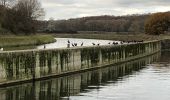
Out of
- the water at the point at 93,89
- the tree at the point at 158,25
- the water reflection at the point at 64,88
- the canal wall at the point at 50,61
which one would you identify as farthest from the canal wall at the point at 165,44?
the water reflection at the point at 64,88

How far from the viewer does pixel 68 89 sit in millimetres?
29672

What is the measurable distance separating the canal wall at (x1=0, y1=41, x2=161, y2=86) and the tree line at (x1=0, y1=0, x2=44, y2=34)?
200 feet

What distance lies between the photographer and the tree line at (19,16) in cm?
11362

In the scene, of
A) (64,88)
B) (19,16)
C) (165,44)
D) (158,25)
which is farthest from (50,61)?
(158,25)

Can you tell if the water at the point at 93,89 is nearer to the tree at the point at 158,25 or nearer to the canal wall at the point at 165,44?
the canal wall at the point at 165,44

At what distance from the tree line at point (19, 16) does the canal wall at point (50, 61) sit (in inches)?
2398

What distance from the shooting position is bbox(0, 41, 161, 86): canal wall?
101 ft

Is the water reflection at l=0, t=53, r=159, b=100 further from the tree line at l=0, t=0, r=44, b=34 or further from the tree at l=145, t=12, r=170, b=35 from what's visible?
the tree at l=145, t=12, r=170, b=35

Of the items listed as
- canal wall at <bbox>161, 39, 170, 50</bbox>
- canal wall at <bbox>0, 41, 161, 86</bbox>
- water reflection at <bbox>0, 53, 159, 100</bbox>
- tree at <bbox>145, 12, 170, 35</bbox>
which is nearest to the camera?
water reflection at <bbox>0, 53, 159, 100</bbox>

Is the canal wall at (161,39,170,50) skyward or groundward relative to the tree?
groundward

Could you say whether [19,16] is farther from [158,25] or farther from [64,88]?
[64,88]

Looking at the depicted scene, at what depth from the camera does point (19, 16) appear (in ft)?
389

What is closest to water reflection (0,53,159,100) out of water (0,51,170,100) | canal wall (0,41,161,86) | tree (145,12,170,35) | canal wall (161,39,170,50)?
water (0,51,170,100)

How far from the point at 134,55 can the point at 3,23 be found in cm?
5436
